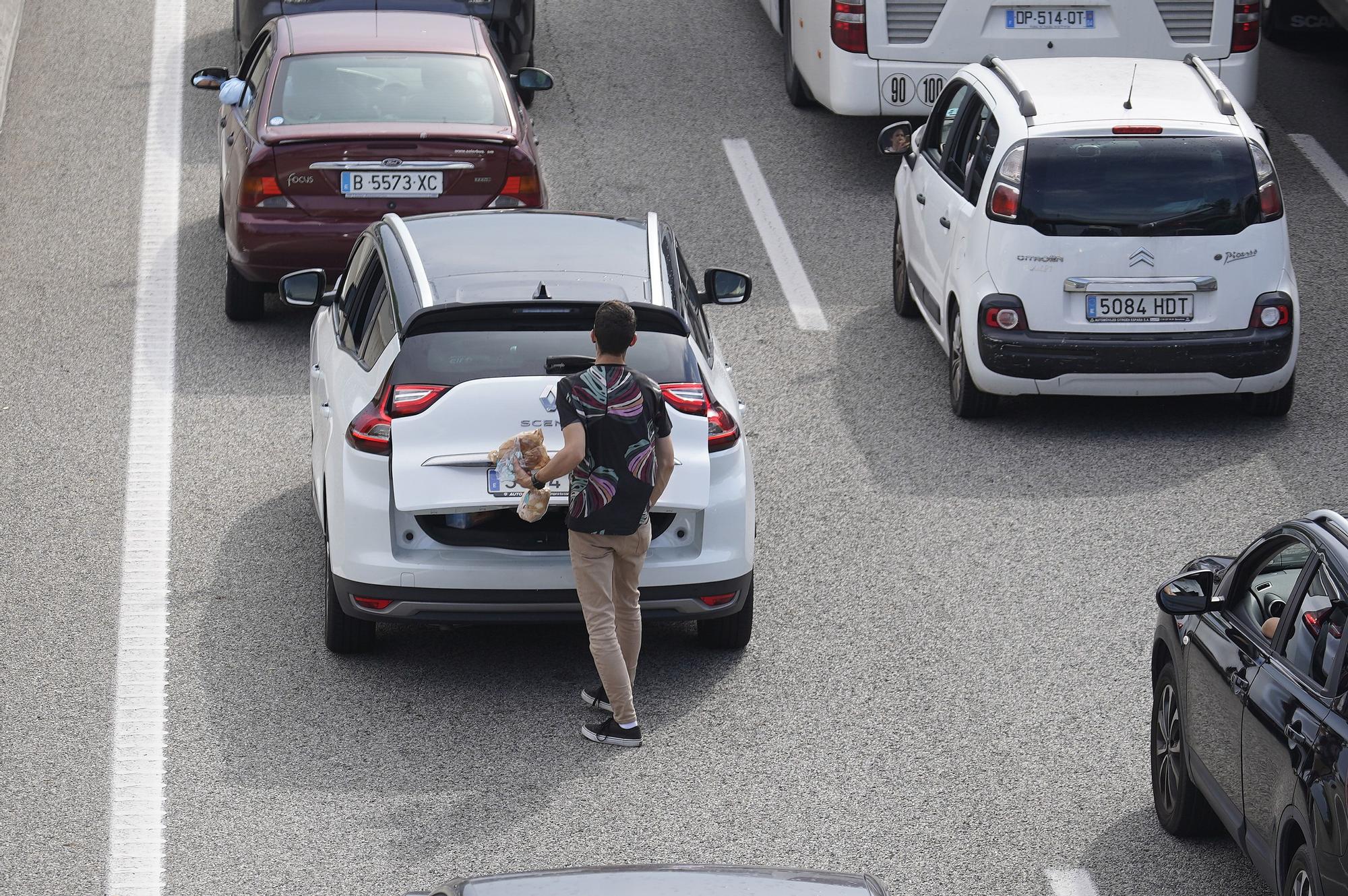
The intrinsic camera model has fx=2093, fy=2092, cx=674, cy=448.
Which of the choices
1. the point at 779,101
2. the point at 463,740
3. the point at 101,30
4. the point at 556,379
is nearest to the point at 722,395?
the point at 556,379

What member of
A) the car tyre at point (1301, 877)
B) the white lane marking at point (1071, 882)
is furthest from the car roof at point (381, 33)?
the car tyre at point (1301, 877)

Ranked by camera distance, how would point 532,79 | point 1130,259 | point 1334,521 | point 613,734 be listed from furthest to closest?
point 532,79 < point 1130,259 < point 613,734 < point 1334,521

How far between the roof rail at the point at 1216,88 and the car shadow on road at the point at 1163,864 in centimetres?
526

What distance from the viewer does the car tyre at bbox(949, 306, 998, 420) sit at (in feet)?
37.4

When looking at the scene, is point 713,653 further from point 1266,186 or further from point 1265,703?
point 1266,186

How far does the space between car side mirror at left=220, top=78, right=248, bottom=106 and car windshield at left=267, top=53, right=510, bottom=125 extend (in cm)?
34

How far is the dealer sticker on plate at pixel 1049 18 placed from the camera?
48.4 feet

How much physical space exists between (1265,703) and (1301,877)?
574 mm

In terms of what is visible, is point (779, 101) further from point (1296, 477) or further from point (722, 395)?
point (722, 395)

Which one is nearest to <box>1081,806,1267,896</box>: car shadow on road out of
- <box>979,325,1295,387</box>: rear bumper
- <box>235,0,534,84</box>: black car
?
<box>979,325,1295,387</box>: rear bumper

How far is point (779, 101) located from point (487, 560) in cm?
1018

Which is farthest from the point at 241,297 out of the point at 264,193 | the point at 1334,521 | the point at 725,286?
the point at 1334,521

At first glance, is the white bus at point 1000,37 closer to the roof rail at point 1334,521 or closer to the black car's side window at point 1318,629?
the roof rail at point 1334,521

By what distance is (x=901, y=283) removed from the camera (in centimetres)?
1307
